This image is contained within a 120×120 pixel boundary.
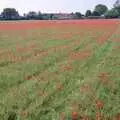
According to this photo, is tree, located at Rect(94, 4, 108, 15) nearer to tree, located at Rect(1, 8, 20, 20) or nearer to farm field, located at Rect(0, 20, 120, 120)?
tree, located at Rect(1, 8, 20, 20)

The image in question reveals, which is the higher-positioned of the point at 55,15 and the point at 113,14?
the point at 113,14

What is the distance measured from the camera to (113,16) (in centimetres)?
14725

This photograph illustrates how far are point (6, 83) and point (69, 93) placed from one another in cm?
252

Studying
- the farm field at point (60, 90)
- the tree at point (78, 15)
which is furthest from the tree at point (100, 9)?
the farm field at point (60, 90)

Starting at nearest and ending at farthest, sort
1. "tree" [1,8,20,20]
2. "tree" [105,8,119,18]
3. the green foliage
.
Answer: "tree" [105,8,119,18] < "tree" [1,8,20,20] < the green foliage

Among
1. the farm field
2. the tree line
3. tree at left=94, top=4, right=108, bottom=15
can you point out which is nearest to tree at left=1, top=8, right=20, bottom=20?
the tree line

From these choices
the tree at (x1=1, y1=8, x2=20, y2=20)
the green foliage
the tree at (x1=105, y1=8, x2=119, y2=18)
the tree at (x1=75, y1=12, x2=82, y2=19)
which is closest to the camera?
the tree at (x1=105, y1=8, x2=119, y2=18)

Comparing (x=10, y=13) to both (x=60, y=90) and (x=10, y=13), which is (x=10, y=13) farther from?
(x=60, y=90)

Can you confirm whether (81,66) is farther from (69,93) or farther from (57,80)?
(69,93)

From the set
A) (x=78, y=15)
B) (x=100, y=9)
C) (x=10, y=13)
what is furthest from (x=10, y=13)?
(x=100, y=9)

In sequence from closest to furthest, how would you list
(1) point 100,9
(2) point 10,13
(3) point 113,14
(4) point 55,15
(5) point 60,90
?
(5) point 60,90 → (3) point 113,14 → (2) point 10,13 → (4) point 55,15 → (1) point 100,9

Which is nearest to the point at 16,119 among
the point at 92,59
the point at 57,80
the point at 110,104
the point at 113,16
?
the point at 110,104

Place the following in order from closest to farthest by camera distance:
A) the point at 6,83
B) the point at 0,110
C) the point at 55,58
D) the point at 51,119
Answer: the point at 51,119, the point at 0,110, the point at 6,83, the point at 55,58

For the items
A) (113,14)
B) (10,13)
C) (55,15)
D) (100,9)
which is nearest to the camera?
(113,14)
